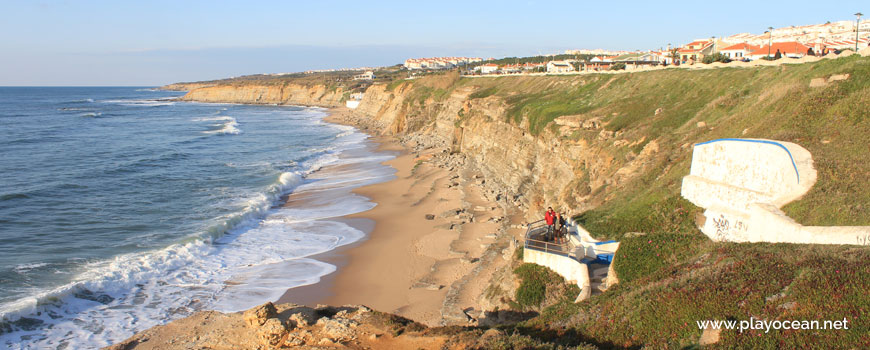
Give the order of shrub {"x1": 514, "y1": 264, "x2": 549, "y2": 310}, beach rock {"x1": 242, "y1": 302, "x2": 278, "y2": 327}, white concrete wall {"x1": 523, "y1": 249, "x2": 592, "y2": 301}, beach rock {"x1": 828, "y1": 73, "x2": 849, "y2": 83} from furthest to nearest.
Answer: beach rock {"x1": 828, "y1": 73, "x2": 849, "y2": 83}, shrub {"x1": 514, "y1": 264, "x2": 549, "y2": 310}, white concrete wall {"x1": 523, "y1": 249, "x2": 592, "y2": 301}, beach rock {"x1": 242, "y1": 302, "x2": 278, "y2": 327}

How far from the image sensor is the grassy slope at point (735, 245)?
313 inches

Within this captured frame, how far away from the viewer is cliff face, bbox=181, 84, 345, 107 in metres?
133

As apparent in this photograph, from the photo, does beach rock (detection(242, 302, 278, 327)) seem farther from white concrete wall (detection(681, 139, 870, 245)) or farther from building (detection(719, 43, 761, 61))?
building (detection(719, 43, 761, 61))

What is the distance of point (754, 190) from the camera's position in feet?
45.3

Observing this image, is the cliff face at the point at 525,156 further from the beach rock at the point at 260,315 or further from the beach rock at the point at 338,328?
the beach rock at the point at 260,315

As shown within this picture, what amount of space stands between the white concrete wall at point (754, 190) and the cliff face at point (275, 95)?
4545 inches

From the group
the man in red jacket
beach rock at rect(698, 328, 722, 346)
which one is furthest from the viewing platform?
beach rock at rect(698, 328, 722, 346)

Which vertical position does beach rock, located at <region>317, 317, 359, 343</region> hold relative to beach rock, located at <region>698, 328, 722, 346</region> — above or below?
below

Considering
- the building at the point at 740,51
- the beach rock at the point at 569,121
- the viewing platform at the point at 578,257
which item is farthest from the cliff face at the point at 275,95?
the viewing platform at the point at 578,257

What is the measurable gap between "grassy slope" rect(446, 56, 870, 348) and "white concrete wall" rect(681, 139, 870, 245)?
1.30ft

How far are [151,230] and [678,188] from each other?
22682 mm

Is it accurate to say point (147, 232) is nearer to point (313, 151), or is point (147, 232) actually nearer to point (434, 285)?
point (434, 285)

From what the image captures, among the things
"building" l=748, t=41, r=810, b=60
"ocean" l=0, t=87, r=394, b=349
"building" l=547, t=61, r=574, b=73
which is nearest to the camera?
"ocean" l=0, t=87, r=394, b=349

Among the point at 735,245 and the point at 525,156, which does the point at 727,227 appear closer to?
the point at 735,245
